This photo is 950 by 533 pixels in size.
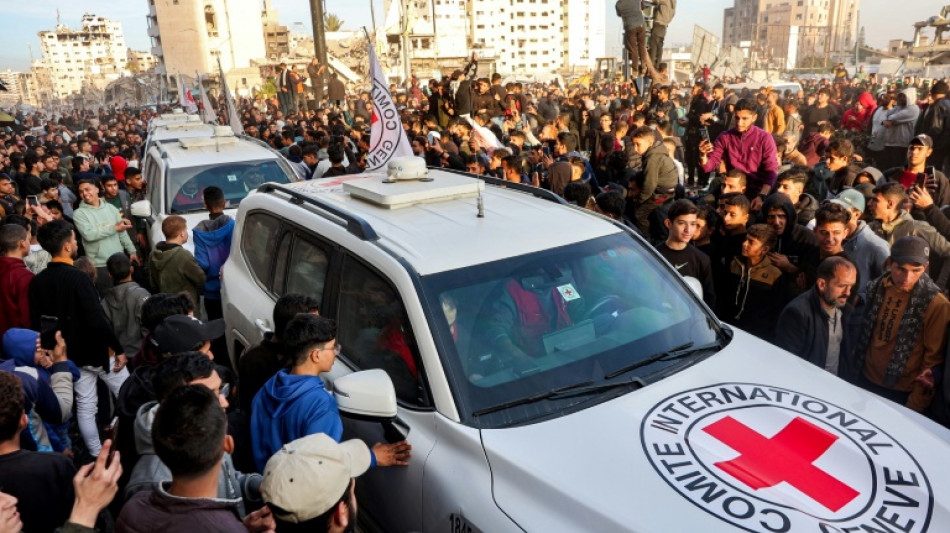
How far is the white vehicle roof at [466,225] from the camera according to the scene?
9.97 ft

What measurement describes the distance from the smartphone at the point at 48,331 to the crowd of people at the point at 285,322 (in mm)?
14

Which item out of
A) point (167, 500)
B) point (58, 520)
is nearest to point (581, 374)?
point (167, 500)

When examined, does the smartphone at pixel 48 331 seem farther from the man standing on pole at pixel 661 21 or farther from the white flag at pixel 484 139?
the man standing on pole at pixel 661 21

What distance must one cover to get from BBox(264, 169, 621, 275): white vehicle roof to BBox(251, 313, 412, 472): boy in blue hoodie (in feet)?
1.86

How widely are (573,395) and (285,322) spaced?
155 cm

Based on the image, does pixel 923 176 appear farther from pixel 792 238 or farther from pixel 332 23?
pixel 332 23

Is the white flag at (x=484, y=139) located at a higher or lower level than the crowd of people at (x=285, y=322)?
higher

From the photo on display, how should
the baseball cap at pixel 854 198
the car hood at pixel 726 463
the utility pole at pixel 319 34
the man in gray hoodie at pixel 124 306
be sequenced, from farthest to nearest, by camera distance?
the utility pole at pixel 319 34 < the baseball cap at pixel 854 198 < the man in gray hoodie at pixel 124 306 < the car hood at pixel 726 463

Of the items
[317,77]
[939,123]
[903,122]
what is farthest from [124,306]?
[317,77]

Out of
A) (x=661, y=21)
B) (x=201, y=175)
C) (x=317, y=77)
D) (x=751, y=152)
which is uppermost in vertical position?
(x=661, y=21)

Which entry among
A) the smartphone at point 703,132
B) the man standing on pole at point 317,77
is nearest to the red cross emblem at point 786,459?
the smartphone at point 703,132

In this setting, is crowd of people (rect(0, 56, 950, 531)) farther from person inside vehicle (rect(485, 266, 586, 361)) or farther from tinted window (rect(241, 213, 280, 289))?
person inside vehicle (rect(485, 266, 586, 361))

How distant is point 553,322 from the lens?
9.69 feet

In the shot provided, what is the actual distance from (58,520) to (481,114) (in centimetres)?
1086
